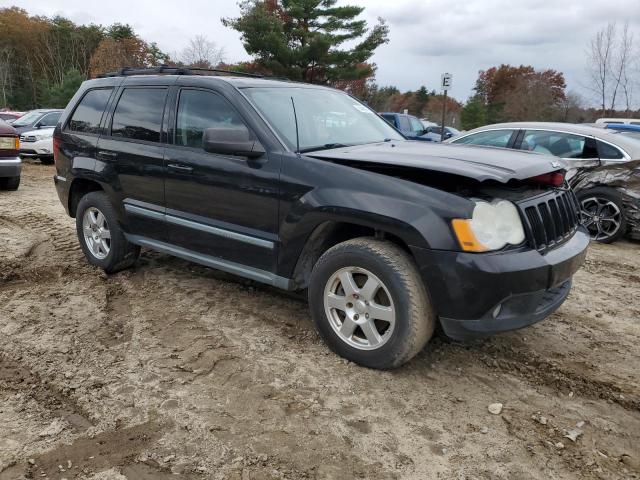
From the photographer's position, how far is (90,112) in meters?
4.94

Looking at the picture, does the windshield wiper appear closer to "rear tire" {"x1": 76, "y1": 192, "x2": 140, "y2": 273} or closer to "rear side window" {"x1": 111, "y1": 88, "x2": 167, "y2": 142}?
"rear side window" {"x1": 111, "y1": 88, "x2": 167, "y2": 142}

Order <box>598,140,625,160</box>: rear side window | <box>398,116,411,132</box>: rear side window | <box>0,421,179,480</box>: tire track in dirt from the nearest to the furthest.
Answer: <box>0,421,179,480</box>: tire track in dirt, <box>598,140,625,160</box>: rear side window, <box>398,116,411,132</box>: rear side window

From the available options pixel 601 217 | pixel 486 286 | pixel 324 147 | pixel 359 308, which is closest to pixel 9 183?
pixel 324 147

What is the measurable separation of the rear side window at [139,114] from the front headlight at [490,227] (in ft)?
8.78

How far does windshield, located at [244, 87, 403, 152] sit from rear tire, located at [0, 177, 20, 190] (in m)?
7.49

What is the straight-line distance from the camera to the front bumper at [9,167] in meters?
8.96

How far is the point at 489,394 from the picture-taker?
3.07 m

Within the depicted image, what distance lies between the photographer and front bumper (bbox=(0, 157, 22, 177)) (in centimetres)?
896

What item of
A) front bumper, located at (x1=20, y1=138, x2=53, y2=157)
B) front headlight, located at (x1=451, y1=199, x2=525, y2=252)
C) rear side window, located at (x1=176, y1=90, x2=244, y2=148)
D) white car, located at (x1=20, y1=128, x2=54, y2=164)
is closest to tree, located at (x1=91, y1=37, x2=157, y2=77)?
white car, located at (x1=20, y1=128, x2=54, y2=164)

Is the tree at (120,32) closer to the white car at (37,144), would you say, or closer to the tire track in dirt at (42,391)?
the white car at (37,144)

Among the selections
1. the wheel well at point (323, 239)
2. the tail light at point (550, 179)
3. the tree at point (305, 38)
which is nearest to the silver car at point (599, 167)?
the tail light at point (550, 179)

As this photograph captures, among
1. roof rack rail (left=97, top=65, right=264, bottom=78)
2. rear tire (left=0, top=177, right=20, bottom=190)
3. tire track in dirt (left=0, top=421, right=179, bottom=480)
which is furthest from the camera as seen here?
rear tire (left=0, top=177, right=20, bottom=190)

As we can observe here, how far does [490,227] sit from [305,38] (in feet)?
95.5

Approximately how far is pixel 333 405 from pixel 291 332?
97cm
